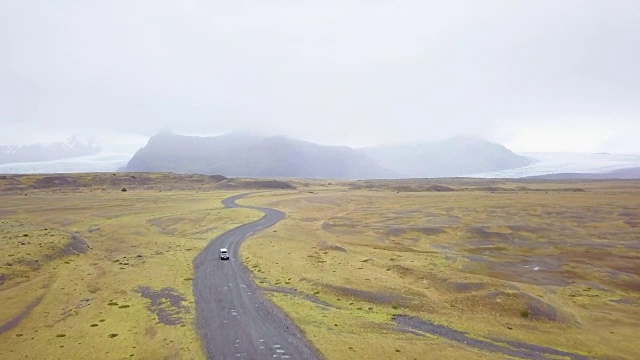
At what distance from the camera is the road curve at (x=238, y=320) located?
25906 millimetres

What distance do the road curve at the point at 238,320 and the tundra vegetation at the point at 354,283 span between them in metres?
1.19

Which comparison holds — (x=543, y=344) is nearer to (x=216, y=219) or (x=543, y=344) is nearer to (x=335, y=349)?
(x=335, y=349)

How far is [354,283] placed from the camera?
40.9m

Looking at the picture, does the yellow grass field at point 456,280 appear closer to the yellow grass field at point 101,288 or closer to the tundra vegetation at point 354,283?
the tundra vegetation at point 354,283

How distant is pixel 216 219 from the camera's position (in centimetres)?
8344

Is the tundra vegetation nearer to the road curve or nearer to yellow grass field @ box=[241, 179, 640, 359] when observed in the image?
yellow grass field @ box=[241, 179, 640, 359]

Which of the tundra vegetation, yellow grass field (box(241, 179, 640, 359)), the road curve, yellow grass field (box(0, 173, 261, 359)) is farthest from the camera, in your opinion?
yellow grass field (box(241, 179, 640, 359))

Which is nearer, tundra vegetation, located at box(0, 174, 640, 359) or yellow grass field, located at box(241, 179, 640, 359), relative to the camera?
tundra vegetation, located at box(0, 174, 640, 359)

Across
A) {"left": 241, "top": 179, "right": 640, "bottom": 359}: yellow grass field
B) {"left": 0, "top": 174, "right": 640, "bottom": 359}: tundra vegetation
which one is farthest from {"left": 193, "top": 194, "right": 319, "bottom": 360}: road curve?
{"left": 241, "top": 179, "right": 640, "bottom": 359}: yellow grass field

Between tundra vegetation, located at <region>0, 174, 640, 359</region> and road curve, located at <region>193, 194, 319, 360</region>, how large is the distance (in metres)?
1.19

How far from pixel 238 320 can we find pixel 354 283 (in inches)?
567

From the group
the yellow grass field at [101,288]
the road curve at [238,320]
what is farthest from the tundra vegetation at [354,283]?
the road curve at [238,320]

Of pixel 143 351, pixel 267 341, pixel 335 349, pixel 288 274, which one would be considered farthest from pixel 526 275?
pixel 143 351

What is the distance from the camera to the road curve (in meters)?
25.9
